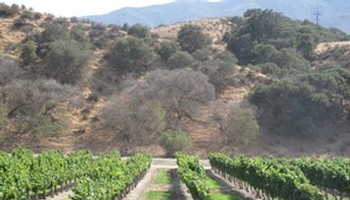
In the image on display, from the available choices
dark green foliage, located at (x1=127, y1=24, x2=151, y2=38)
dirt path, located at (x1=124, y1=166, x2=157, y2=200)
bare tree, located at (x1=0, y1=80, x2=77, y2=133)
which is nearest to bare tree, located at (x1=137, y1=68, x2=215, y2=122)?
bare tree, located at (x1=0, y1=80, x2=77, y2=133)

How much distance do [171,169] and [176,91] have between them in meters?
19.8

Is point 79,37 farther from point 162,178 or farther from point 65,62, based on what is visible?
point 162,178

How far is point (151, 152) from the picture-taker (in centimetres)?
6694

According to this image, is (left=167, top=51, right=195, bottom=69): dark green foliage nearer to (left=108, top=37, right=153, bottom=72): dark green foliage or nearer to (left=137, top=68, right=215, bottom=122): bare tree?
(left=108, top=37, right=153, bottom=72): dark green foliage

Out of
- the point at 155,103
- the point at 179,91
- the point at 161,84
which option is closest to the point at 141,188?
the point at 155,103

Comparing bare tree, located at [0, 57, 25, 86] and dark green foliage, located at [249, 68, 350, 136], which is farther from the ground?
bare tree, located at [0, 57, 25, 86]

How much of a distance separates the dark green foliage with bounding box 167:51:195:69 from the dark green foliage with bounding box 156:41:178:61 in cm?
364

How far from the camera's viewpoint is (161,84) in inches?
2872

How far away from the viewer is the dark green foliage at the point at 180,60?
284 ft

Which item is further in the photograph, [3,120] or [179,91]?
[179,91]

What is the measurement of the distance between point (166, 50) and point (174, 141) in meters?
30.6

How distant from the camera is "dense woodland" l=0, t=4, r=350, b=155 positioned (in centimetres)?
6738

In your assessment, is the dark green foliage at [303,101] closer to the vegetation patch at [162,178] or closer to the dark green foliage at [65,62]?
the dark green foliage at [65,62]

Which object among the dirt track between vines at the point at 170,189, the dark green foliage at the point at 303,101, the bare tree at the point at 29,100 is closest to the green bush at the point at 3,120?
the bare tree at the point at 29,100
